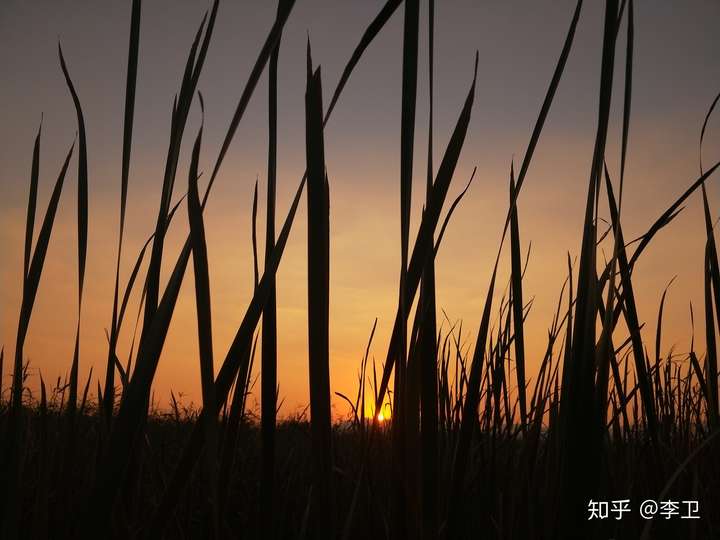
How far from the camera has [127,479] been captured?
862mm

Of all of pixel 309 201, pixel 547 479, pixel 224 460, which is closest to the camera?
pixel 309 201

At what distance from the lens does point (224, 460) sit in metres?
0.83

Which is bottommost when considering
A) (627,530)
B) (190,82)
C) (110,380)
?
(627,530)

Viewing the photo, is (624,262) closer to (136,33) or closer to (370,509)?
(370,509)

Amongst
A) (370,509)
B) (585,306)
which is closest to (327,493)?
(585,306)

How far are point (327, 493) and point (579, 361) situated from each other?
0.32m

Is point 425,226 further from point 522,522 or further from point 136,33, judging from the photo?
point 522,522

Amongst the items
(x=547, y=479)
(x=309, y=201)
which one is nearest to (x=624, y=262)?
(x=547, y=479)

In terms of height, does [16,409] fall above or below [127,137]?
below

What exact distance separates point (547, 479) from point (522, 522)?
241mm

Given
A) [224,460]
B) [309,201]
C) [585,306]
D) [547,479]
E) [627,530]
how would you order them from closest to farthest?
1. [309,201]
2. [585,306]
3. [224,460]
4. [547,479]
5. [627,530]

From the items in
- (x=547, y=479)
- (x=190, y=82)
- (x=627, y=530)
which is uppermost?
(x=190, y=82)

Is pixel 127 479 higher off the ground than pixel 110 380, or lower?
lower

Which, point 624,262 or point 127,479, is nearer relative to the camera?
point 127,479
